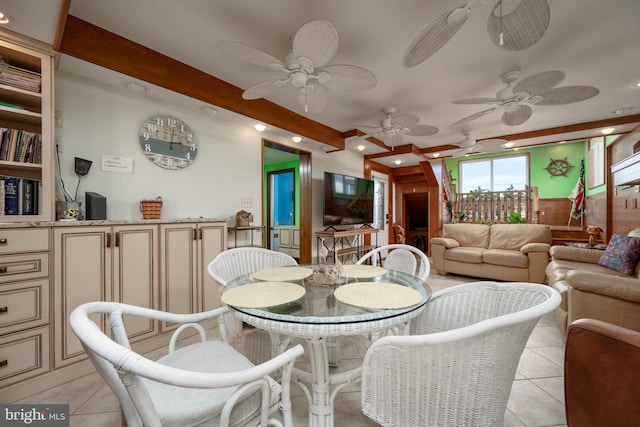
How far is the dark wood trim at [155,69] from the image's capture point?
1.78 metres

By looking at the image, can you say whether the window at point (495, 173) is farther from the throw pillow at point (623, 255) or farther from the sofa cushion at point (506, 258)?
the throw pillow at point (623, 255)

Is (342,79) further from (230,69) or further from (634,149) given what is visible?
(634,149)

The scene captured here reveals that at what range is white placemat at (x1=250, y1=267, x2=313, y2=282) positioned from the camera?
4.99 ft

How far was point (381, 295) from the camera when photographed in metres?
1.21

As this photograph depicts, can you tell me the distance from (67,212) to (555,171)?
906 centimetres

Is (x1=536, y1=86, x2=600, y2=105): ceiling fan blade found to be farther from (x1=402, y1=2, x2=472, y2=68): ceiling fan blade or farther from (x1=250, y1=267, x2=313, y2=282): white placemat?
(x1=250, y1=267, x2=313, y2=282): white placemat

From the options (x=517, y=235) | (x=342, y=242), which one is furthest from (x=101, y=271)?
(x=517, y=235)

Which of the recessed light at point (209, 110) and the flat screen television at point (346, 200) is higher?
the recessed light at point (209, 110)

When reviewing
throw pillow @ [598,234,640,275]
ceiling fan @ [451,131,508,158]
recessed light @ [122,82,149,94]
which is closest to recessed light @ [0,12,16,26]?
recessed light @ [122,82,149,94]

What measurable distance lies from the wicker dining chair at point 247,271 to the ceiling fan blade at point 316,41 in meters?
1.42

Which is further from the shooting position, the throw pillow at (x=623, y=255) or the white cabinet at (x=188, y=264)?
the throw pillow at (x=623, y=255)

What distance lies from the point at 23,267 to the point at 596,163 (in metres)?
8.45

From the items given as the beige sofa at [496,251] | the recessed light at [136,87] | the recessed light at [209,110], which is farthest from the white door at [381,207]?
the recessed light at [136,87]

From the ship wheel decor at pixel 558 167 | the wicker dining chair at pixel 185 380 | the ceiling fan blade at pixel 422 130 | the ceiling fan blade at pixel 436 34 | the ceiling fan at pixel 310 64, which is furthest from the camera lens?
the ship wheel decor at pixel 558 167
